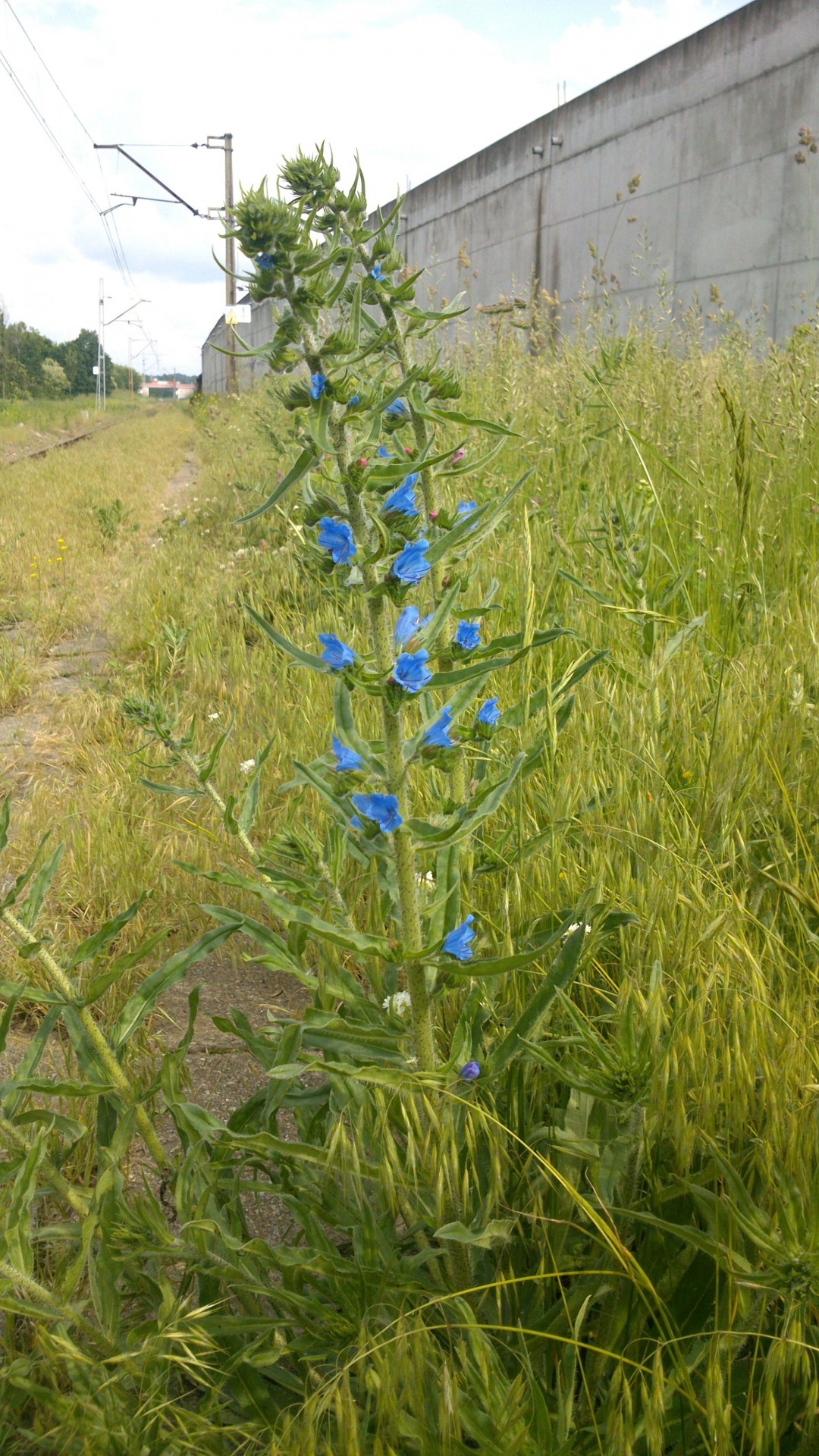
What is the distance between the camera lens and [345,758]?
3.76ft

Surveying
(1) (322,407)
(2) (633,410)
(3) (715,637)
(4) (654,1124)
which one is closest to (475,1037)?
(4) (654,1124)

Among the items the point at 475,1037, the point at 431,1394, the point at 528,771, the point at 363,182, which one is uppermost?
the point at 363,182

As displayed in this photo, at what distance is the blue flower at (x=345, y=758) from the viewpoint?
45.1 inches

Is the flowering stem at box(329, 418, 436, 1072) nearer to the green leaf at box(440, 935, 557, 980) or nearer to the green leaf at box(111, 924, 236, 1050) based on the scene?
the green leaf at box(440, 935, 557, 980)

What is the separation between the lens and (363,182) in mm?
1350

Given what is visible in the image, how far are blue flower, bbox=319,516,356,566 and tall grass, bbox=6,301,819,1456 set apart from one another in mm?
514

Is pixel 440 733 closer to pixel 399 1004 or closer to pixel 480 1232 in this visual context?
pixel 399 1004

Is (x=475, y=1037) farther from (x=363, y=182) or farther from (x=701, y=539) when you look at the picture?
(x=701, y=539)

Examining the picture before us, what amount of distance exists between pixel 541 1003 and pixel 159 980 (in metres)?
0.52

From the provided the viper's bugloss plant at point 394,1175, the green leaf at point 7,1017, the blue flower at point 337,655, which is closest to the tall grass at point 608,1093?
the viper's bugloss plant at point 394,1175

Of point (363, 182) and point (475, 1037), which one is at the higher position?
point (363, 182)

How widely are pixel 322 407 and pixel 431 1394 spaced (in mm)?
1063

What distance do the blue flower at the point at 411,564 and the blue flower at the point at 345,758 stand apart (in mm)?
207

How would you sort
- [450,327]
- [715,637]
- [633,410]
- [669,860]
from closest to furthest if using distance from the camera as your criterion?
[669,860], [715,637], [633,410], [450,327]
